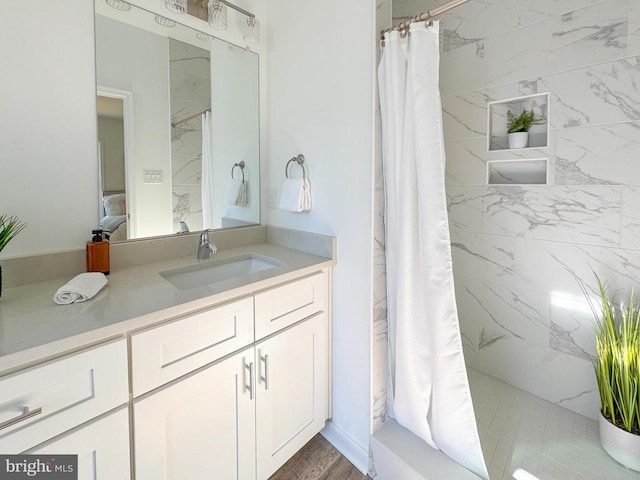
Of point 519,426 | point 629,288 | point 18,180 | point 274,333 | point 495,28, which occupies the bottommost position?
point 519,426

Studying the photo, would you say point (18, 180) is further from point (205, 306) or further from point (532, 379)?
point (532, 379)

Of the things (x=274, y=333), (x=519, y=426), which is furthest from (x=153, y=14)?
(x=519, y=426)

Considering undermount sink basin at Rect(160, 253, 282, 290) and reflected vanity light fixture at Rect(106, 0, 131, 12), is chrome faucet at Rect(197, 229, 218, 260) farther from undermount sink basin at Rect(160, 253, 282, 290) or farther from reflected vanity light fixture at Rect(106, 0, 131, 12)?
reflected vanity light fixture at Rect(106, 0, 131, 12)

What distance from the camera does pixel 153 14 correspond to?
1.50m

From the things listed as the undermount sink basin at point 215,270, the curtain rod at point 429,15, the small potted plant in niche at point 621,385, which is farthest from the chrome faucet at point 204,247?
the small potted plant in niche at point 621,385

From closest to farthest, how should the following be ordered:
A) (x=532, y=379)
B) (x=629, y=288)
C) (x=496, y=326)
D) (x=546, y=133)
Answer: (x=629, y=288) < (x=546, y=133) < (x=532, y=379) < (x=496, y=326)

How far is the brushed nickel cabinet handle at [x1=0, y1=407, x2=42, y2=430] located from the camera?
0.72 metres

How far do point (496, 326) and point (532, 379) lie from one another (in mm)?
353

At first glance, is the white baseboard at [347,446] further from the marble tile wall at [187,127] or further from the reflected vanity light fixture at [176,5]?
the reflected vanity light fixture at [176,5]

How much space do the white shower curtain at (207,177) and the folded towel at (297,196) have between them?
0.41m

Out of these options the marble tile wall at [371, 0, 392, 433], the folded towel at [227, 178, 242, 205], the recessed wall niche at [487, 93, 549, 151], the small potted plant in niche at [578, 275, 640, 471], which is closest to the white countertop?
the marble tile wall at [371, 0, 392, 433]

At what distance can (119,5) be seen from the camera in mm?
1389

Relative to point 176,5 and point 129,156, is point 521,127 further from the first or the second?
point 129,156

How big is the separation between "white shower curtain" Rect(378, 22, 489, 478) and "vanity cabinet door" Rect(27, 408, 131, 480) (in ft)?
3.42
